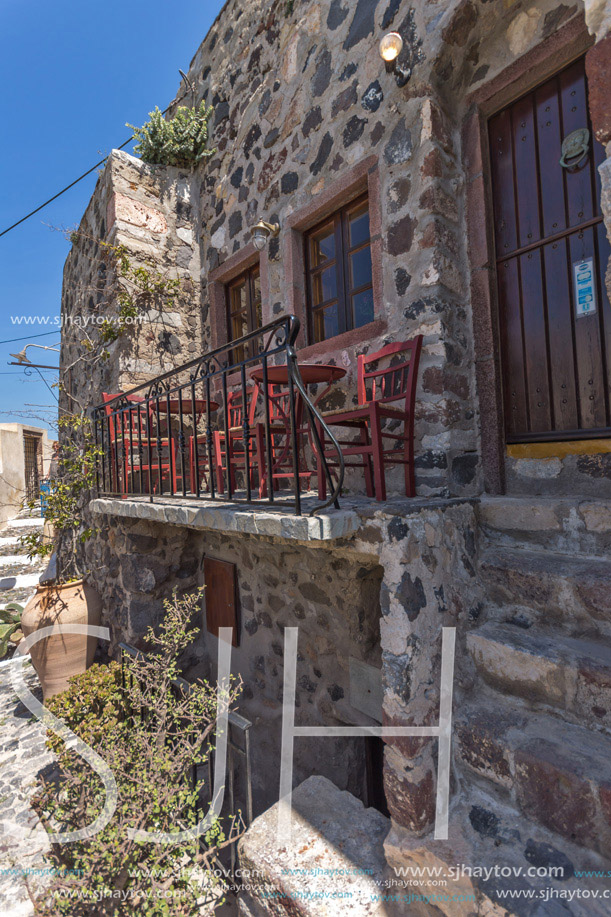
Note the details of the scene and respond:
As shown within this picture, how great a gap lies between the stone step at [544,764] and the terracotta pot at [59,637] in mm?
3439

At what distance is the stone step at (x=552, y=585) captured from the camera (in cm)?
176

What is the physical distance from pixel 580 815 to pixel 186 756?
1.70m

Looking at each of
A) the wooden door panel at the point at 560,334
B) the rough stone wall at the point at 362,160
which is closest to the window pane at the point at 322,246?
the rough stone wall at the point at 362,160

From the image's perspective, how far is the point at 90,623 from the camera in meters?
4.07

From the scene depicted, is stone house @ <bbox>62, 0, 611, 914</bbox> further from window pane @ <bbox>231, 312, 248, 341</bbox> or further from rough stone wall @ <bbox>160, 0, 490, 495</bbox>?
window pane @ <bbox>231, 312, 248, 341</bbox>

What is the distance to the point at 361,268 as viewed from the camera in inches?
126

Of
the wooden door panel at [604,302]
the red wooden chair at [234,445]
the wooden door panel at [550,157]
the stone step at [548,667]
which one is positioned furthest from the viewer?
the red wooden chair at [234,445]

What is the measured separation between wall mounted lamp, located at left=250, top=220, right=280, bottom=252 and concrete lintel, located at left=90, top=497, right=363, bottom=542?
236 centimetres

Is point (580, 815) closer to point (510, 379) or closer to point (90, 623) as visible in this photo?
point (510, 379)

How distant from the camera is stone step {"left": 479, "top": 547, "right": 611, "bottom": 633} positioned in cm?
176

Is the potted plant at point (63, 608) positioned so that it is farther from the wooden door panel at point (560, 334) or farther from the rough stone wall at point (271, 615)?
the wooden door panel at point (560, 334)

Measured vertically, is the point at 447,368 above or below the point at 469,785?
above

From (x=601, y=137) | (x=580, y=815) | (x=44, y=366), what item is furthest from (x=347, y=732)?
(x=44, y=366)

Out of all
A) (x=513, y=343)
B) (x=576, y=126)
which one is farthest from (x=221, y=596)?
(x=576, y=126)
